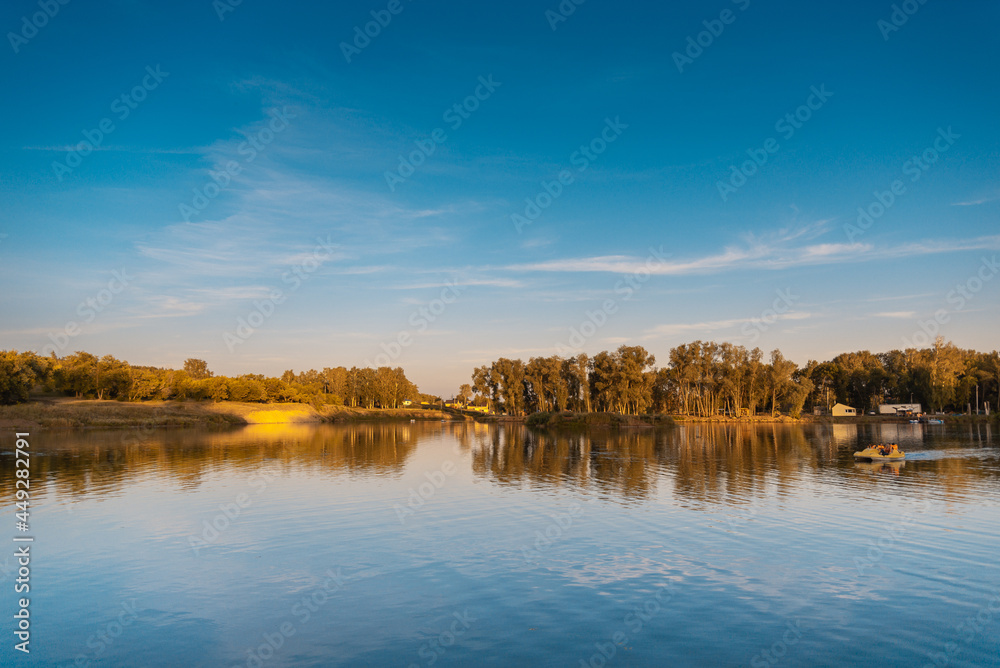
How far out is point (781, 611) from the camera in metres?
16.7

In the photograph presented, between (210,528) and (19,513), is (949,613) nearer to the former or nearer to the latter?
(210,528)

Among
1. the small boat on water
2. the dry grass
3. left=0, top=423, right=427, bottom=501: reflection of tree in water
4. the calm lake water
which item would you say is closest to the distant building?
the small boat on water

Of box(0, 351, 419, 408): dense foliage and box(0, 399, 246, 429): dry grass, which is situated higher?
box(0, 351, 419, 408): dense foliage

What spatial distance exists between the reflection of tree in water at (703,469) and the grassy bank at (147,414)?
262 feet

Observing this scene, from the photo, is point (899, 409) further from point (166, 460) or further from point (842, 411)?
point (166, 460)

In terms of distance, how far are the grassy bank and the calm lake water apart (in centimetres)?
7369

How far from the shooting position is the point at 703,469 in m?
51.5

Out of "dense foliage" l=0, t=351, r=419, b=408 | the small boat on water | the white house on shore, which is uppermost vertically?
"dense foliage" l=0, t=351, r=419, b=408

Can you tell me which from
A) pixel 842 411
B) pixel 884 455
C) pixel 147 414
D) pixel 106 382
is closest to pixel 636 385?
pixel 842 411

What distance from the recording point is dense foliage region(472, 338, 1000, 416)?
155 metres

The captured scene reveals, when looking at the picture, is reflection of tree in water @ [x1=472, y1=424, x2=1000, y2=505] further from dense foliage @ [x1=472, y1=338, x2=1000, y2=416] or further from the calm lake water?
dense foliage @ [x1=472, y1=338, x2=1000, y2=416]

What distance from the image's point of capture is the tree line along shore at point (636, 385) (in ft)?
456

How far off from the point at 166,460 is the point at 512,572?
165 ft

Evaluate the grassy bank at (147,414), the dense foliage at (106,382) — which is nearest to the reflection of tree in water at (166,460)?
the grassy bank at (147,414)
